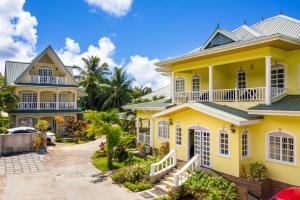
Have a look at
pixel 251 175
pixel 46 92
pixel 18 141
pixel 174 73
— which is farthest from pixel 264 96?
pixel 46 92

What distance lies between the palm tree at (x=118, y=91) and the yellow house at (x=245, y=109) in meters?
25.8

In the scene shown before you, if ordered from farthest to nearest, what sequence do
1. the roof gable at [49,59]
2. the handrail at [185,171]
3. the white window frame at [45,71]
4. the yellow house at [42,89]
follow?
1. the white window frame at [45,71]
2. the roof gable at [49,59]
3. the yellow house at [42,89]
4. the handrail at [185,171]

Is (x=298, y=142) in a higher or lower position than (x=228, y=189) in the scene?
higher

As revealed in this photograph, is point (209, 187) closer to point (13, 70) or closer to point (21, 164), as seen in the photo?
point (21, 164)

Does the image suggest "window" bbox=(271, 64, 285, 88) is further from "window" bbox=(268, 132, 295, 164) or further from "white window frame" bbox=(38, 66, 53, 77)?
"white window frame" bbox=(38, 66, 53, 77)

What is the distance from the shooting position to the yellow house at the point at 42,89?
3306cm

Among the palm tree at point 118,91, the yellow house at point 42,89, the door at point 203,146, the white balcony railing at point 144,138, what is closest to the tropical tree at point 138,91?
the palm tree at point 118,91

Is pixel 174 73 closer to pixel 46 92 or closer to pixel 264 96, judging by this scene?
pixel 264 96

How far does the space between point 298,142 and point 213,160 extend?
4.37 metres

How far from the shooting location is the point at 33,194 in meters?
13.7

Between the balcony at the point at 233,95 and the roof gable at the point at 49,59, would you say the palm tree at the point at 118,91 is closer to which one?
the roof gable at the point at 49,59

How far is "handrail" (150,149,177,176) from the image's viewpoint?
50.5 ft

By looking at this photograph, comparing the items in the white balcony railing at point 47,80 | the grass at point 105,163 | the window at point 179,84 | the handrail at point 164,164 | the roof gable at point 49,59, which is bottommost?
the grass at point 105,163

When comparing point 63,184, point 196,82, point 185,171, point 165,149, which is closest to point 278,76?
point 196,82
